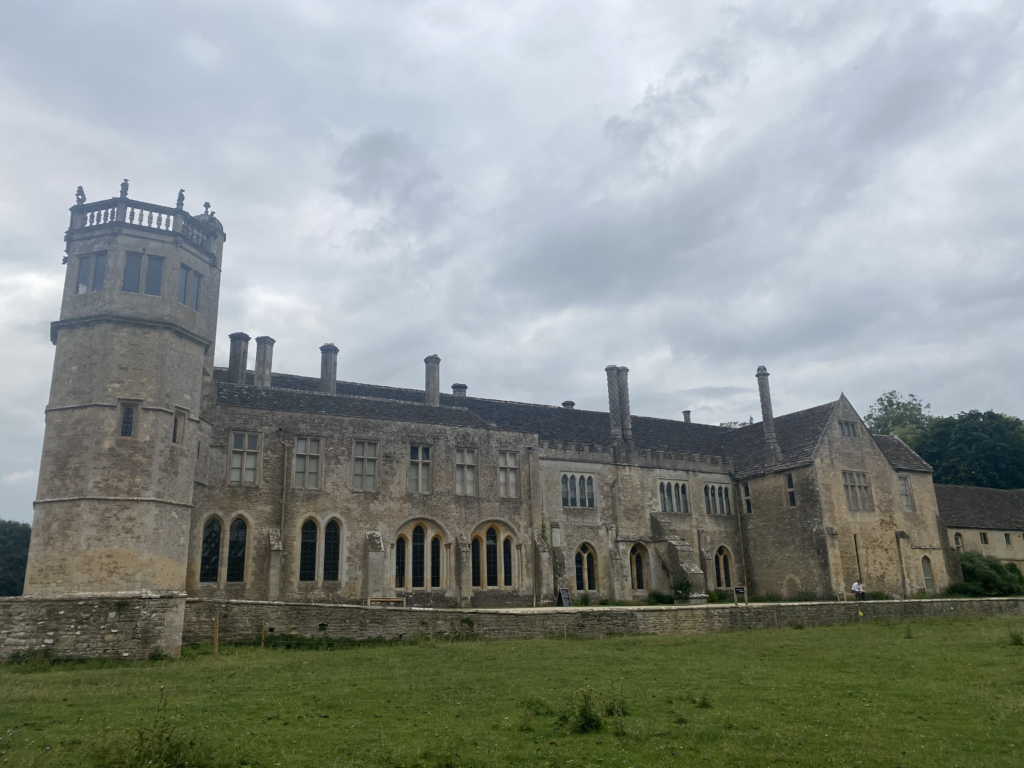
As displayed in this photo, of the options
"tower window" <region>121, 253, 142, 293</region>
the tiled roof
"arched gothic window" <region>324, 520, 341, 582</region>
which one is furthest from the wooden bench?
"tower window" <region>121, 253, 142, 293</region>

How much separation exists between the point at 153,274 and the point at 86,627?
12.5 metres

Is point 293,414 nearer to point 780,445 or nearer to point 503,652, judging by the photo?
point 503,652

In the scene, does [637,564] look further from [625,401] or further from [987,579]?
[987,579]

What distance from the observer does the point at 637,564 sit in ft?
128

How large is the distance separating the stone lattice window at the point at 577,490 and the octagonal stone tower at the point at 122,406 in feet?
60.0

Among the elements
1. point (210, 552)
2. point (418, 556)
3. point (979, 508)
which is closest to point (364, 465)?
point (418, 556)

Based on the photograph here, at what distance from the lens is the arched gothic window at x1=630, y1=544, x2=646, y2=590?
3862cm

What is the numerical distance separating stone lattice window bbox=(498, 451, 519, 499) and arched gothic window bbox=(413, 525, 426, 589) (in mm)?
4458

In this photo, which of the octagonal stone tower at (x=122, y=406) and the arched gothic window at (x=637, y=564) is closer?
the octagonal stone tower at (x=122, y=406)

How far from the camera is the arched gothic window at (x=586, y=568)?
3672 centimetres

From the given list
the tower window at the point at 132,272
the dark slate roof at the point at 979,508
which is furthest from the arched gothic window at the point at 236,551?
the dark slate roof at the point at 979,508

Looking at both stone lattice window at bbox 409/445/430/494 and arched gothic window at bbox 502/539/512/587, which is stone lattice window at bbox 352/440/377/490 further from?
arched gothic window at bbox 502/539/512/587

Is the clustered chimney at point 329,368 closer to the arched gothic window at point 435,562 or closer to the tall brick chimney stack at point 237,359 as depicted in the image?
the tall brick chimney stack at point 237,359

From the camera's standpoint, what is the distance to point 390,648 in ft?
66.9
